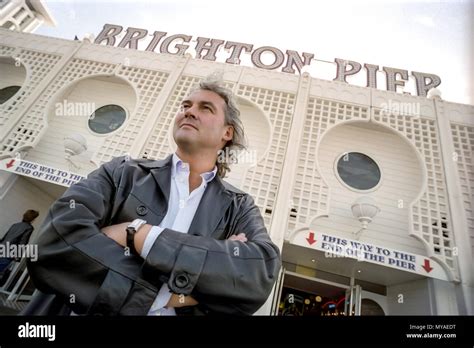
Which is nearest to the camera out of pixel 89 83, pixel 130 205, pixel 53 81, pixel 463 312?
pixel 130 205

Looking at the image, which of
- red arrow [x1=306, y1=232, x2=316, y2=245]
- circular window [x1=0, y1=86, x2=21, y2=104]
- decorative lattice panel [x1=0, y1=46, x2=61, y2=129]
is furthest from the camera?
circular window [x1=0, y1=86, x2=21, y2=104]

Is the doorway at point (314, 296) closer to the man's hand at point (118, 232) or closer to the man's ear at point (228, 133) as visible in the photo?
the man's ear at point (228, 133)

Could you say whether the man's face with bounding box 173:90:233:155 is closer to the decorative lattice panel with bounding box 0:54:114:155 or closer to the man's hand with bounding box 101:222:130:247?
the man's hand with bounding box 101:222:130:247

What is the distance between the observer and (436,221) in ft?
12.8

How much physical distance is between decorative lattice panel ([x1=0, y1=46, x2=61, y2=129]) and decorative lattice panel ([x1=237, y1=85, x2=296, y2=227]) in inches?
163

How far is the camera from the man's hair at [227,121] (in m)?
1.40

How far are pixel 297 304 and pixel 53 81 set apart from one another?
267 inches

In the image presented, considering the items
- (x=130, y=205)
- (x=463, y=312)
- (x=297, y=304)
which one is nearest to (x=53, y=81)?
(x=130, y=205)

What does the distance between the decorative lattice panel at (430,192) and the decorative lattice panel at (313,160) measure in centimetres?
64

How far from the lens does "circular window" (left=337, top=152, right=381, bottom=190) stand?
4.79 metres

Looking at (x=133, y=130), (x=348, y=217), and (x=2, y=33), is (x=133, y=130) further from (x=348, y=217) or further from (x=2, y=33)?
(x=2, y=33)

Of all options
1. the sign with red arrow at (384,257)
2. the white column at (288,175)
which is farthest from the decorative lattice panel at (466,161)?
the white column at (288,175)

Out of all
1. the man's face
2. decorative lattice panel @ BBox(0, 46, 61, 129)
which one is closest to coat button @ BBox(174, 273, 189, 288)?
the man's face

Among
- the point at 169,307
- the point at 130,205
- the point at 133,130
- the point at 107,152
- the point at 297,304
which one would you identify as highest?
the point at 133,130
